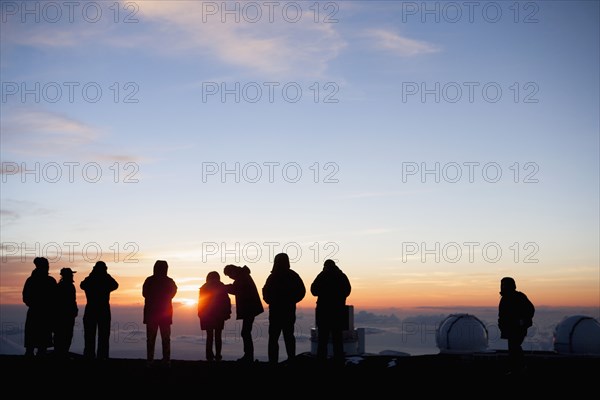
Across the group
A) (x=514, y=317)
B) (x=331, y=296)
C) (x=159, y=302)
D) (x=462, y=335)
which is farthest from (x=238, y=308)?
(x=462, y=335)

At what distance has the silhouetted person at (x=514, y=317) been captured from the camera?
15656mm

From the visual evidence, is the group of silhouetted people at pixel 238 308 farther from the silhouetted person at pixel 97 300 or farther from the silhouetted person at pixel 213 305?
the silhouetted person at pixel 213 305

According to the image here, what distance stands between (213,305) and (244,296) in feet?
8.04

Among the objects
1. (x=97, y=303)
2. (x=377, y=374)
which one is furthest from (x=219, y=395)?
(x=97, y=303)

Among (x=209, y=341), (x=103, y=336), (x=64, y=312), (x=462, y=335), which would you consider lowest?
(x=462, y=335)

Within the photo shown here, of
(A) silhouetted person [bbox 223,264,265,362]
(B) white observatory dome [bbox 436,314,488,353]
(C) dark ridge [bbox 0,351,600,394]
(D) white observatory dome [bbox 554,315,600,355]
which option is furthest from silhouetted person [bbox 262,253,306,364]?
(D) white observatory dome [bbox 554,315,600,355]

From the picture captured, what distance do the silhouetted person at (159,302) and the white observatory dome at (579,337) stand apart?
2711 cm

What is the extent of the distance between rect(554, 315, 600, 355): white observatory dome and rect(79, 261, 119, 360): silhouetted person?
90.2 feet

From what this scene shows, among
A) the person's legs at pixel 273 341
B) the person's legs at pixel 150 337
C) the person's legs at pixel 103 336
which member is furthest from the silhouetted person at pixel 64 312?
the person's legs at pixel 273 341

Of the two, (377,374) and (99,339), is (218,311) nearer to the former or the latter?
(99,339)

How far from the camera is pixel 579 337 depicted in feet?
122

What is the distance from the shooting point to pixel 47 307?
1750 centimetres

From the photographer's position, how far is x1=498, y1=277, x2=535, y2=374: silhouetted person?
51.4ft

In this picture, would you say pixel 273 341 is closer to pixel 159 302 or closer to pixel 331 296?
pixel 331 296
